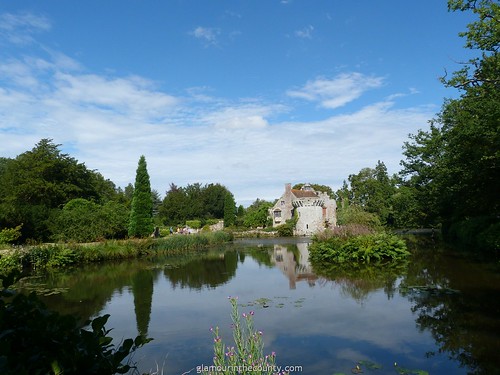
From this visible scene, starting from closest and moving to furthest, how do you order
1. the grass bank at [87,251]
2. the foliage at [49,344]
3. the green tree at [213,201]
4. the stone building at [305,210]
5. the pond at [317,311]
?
the foliage at [49,344], the pond at [317,311], the grass bank at [87,251], the stone building at [305,210], the green tree at [213,201]

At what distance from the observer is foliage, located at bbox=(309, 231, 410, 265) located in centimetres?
1688

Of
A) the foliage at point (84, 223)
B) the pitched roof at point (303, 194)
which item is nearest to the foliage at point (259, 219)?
the pitched roof at point (303, 194)

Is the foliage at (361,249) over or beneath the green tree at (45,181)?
beneath

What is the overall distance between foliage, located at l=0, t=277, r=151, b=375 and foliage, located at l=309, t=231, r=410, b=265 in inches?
617

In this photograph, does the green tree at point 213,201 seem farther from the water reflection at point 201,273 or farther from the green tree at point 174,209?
the water reflection at point 201,273

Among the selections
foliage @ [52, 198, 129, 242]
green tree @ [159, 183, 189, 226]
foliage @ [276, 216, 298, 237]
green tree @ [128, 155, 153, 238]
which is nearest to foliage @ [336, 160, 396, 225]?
foliage @ [276, 216, 298, 237]

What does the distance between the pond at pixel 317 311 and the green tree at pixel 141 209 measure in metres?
12.0

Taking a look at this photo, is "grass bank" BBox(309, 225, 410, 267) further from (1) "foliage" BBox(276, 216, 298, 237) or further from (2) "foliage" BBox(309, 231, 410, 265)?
(1) "foliage" BBox(276, 216, 298, 237)

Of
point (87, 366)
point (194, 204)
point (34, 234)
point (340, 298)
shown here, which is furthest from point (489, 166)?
point (194, 204)

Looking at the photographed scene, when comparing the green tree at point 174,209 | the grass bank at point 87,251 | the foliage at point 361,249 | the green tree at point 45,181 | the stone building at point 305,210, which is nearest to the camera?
the foliage at point 361,249

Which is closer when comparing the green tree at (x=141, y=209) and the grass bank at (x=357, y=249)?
the grass bank at (x=357, y=249)

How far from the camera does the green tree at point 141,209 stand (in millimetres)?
28737

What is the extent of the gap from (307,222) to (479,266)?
97.4 ft

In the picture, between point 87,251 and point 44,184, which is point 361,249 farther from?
point 44,184
